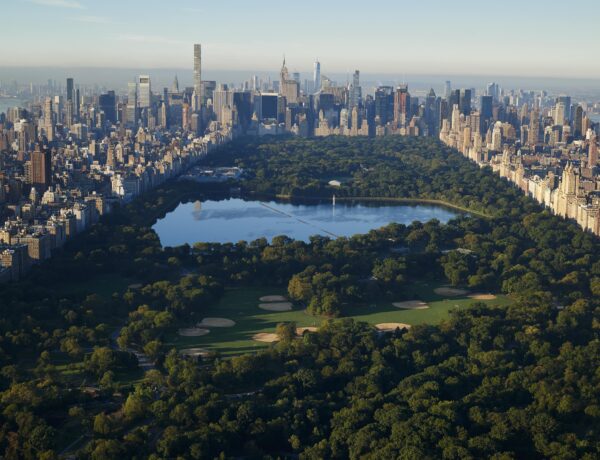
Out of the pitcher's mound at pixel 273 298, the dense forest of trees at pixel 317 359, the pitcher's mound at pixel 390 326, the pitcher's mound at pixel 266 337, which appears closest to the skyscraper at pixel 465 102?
the dense forest of trees at pixel 317 359

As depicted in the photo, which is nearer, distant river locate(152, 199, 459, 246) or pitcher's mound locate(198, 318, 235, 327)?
pitcher's mound locate(198, 318, 235, 327)

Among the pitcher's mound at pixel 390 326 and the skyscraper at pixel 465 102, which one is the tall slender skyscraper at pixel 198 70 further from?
the pitcher's mound at pixel 390 326

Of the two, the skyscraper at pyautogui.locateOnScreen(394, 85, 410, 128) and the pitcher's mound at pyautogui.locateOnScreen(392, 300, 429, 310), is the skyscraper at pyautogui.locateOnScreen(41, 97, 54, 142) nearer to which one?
the skyscraper at pyautogui.locateOnScreen(394, 85, 410, 128)

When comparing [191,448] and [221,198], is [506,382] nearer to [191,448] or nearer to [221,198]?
[191,448]

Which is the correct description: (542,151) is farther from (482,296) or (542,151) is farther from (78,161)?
(482,296)

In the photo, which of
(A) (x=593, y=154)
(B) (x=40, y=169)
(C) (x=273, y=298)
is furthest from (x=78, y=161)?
(A) (x=593, y=154)

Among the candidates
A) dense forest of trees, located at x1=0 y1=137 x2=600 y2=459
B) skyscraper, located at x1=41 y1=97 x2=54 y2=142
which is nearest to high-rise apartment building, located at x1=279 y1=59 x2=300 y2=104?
skyscraper, located at x1=41 y1=97 x2=54 y2=142
